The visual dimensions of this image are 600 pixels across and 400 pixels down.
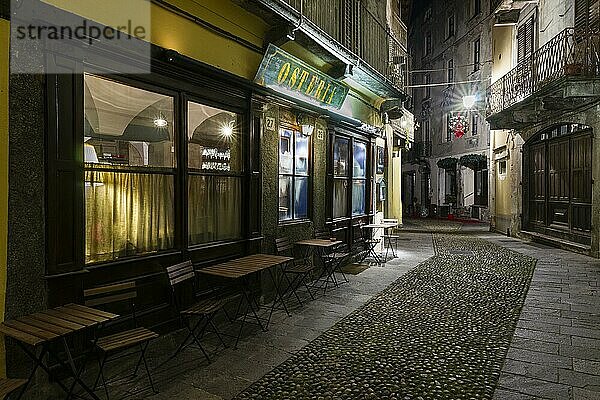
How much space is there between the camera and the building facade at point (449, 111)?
25547mm

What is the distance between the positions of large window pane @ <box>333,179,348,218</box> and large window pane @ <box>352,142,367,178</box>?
0.72 m

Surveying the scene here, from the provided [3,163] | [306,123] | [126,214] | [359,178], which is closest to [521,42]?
[359,178]

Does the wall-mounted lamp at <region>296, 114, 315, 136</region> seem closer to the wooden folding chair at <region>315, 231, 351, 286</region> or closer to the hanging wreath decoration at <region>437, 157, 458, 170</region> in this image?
the wooden folding chair at <region>315, 231, 351, 286</region>

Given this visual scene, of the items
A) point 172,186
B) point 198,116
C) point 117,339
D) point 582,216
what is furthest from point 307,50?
point 582,216

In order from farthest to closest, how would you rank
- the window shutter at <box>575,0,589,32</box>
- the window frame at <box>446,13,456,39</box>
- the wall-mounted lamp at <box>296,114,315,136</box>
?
the window frame at <box>446,13,456,39</box> → the window shutter at <box>575,0,589,32</box> → the wall-mounted lamp at <box>296,114,315,136</box>

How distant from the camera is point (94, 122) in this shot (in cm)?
452

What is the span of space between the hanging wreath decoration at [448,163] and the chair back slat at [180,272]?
25.8 m

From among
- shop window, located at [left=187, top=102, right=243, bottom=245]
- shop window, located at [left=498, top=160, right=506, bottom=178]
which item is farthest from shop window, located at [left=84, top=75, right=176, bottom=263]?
shop window, located at [left=498, top=160, right=506, bottom=178]

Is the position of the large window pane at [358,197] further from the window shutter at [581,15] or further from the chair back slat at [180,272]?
the window shutter at [581,15]

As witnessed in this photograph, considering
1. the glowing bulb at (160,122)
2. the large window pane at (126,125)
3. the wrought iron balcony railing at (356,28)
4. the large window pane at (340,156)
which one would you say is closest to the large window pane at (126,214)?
the large window pane at (126,125)

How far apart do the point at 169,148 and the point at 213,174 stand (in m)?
0.89

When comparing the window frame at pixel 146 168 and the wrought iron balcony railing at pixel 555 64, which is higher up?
the wrought iron balcony railing at pixel 555 64

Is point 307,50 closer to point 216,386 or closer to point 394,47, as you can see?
point 216,386

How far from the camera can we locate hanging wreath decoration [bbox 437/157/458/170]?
28.3m
